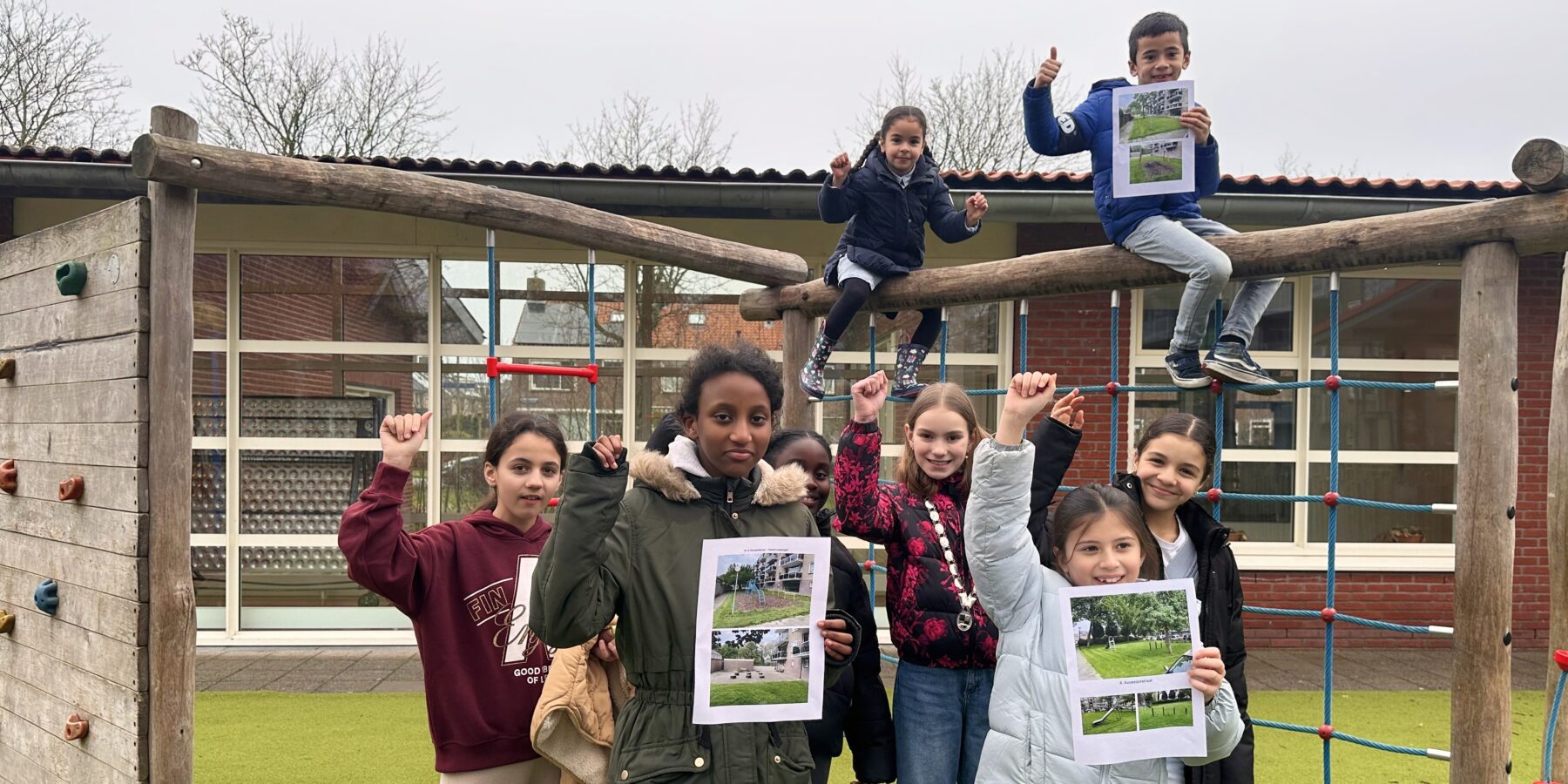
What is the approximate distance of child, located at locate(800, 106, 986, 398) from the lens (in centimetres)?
334

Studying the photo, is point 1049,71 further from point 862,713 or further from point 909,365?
point 862,713

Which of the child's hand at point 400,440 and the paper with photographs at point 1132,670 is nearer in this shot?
the paper with photographs at point 1132,670

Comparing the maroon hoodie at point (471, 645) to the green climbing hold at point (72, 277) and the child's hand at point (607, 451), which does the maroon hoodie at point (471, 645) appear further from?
the green climbing hold at point (72, 277)

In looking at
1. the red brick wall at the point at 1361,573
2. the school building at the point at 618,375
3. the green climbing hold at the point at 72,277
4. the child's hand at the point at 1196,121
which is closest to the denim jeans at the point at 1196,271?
the child's hand at the point at 1196,121

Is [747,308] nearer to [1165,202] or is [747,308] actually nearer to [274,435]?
[1165,202]

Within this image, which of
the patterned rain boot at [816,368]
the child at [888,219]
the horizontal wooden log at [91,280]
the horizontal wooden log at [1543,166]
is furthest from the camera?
the patterned rain boot at [816,368]

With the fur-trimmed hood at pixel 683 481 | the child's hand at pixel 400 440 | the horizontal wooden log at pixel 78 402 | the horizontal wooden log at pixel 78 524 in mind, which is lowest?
the horizontal wooden log at pixel 78 524

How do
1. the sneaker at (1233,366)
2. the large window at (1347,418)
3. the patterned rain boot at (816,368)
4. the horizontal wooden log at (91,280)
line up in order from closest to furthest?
1. the horizontal wooden log at (91,280)
2. the sneaker at (1233,366)
3. the patterned rain boot at (816,368)
4. the large window at (1347,418)

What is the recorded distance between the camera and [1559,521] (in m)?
2.46

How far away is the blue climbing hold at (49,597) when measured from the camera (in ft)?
9.23

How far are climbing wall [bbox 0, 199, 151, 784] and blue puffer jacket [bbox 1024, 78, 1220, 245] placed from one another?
257 centimetres

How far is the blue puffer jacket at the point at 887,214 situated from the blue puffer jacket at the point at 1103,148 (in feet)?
1.56

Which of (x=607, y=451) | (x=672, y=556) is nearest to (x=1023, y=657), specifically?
(x=672, y=556)

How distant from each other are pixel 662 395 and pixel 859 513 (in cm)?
496
